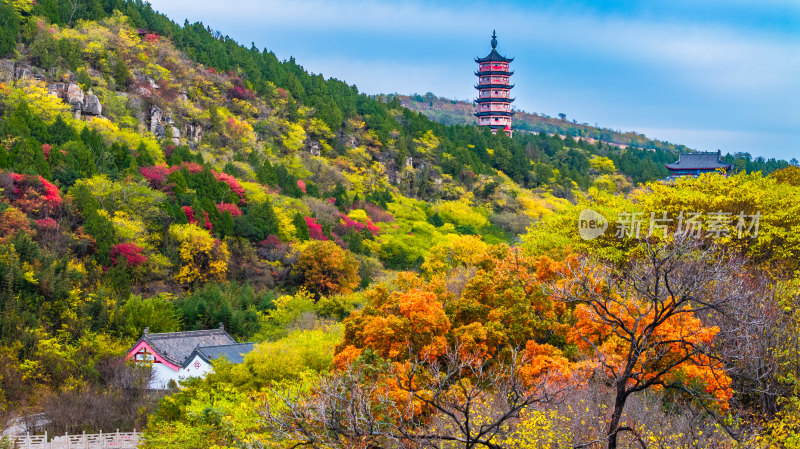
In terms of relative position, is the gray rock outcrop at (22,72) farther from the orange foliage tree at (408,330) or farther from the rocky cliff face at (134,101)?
the orange foliage tree at (408,330)

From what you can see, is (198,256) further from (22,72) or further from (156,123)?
(22,72)

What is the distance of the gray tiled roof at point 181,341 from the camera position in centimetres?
2312

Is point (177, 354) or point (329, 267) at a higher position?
point (329, 267)

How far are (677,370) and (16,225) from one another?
20.1 metres

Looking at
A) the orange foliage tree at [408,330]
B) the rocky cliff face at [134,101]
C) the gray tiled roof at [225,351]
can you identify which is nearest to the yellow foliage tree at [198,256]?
the gray tiled roof at [225,351]

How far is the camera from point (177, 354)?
2391cm

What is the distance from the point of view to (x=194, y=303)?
26.2 metres

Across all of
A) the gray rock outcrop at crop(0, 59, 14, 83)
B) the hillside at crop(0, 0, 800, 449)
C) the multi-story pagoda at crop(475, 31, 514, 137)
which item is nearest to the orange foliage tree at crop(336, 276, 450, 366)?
the hillside at crop(0, 0, 800, 449)

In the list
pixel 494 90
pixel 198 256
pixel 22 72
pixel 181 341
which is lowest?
pixel 181 341

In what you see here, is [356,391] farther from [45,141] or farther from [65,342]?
[45,141]

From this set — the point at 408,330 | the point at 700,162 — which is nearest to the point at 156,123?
the point at 408,330

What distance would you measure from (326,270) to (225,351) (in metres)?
6.55

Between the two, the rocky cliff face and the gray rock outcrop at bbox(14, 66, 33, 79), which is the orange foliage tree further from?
the gray rock outcrop at bbox(14, 66, 33, 79)

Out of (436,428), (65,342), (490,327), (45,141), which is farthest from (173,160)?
(436,428)
